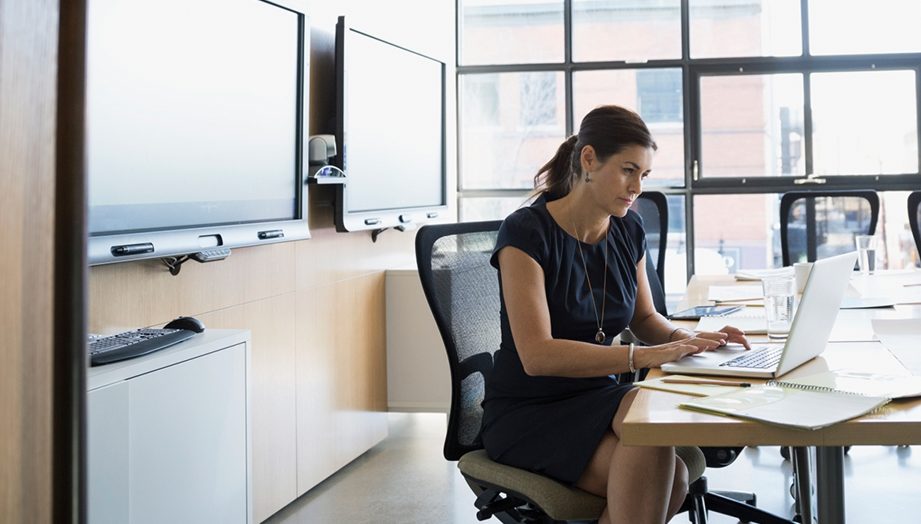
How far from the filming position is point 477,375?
213 centimetres

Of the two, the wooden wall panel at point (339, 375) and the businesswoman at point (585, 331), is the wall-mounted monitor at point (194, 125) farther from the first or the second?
the businesswoman at point (585, 331)

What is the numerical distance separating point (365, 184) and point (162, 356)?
183 cm

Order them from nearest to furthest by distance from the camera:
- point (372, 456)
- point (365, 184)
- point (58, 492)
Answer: point (58, 492), point (365, 184), point (372, 456)

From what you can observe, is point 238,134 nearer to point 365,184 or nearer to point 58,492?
point 365,184

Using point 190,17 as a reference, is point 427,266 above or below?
below

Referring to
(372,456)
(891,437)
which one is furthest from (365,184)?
(891,437)

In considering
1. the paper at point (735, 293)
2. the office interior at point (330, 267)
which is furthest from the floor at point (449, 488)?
the paper at point (735, 293)

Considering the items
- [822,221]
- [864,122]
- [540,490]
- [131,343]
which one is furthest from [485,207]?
[540,490]

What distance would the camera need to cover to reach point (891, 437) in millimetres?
1217

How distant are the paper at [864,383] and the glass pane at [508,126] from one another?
3979mm

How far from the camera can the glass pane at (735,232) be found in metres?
5.36

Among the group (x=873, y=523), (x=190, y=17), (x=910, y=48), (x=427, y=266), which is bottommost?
(x=873, y=523)

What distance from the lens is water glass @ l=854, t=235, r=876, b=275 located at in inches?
128

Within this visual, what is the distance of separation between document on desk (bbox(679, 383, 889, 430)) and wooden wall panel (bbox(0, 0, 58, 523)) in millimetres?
968
